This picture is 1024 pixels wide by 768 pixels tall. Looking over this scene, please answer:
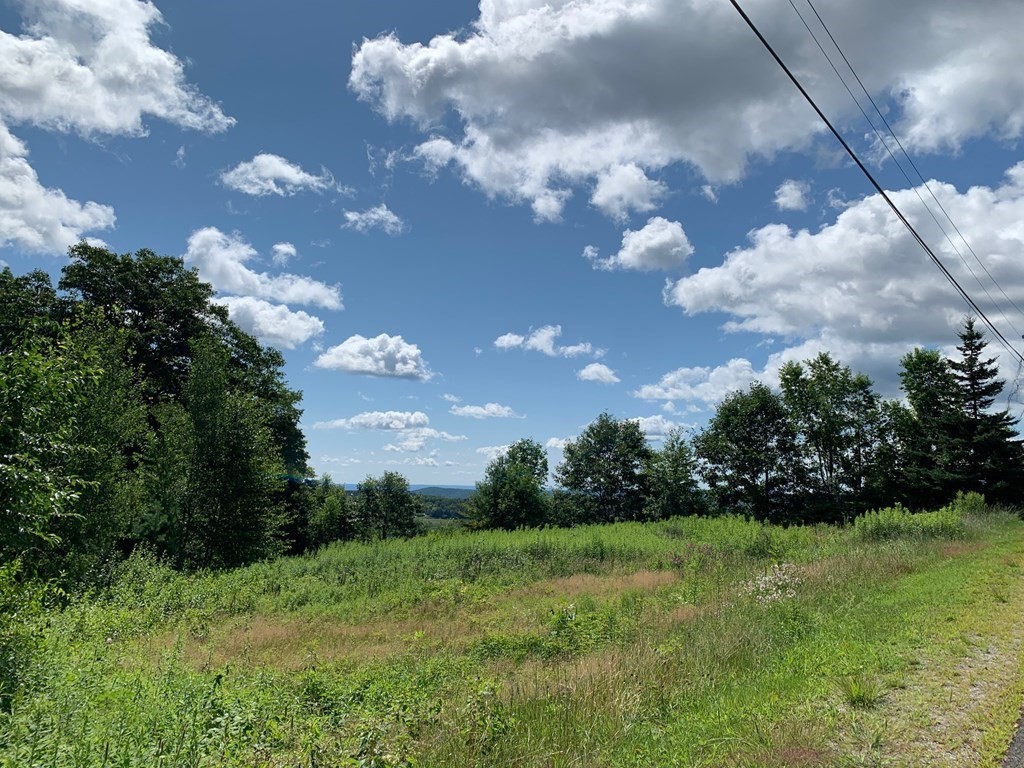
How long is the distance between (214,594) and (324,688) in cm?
1075

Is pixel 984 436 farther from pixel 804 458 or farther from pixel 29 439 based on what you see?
pixel 29 439

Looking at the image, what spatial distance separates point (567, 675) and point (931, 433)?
47069 mm

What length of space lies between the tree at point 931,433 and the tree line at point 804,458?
0.09 meters

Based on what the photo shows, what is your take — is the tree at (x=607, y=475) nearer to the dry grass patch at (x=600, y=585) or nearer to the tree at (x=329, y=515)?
the tree at (x=329, y=515)

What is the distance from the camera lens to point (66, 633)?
26.0ft

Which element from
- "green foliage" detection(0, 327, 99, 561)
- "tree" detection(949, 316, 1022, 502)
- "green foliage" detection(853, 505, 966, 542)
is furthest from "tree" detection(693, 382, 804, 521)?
"green foliage" detection(0, 327, 99, 561)

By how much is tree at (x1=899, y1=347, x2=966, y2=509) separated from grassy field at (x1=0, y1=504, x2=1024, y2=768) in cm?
2798

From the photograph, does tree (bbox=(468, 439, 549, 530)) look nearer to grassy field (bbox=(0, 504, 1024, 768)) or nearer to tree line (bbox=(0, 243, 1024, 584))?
tree line (bbox=(0, 243, 1024, 584))

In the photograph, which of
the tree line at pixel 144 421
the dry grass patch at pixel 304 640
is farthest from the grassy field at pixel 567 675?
the tree line at pixel 144 421

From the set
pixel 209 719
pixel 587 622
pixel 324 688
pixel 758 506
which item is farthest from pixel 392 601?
pixel 758 506

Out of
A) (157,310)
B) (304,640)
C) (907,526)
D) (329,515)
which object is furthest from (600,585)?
(329,515)

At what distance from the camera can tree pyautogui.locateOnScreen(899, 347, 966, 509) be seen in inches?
1479

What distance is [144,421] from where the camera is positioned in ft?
68.0

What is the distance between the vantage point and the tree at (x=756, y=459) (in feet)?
161
